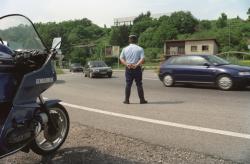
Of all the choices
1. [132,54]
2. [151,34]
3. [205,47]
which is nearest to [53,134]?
[132,54]

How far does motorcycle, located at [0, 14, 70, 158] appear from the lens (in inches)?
170

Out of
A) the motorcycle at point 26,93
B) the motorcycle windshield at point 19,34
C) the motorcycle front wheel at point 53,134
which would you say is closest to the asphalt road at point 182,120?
the motorcycle front wheel at point 53,134

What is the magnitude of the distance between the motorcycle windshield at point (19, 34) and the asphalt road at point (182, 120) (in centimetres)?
222

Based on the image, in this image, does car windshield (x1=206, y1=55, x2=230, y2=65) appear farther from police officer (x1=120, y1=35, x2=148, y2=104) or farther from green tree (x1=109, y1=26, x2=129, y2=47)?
green tree (x1=109, y1=26, x2=129, y2=47)

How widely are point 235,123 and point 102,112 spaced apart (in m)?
3.02

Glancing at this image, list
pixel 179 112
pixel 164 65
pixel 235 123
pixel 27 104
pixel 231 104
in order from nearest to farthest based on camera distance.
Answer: pixel 27 104 < pixel 235 123 < pixel 179 112 < pixel 231 104 < pixel 164 65

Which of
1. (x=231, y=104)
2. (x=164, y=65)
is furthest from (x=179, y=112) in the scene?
(x=164, y=65)

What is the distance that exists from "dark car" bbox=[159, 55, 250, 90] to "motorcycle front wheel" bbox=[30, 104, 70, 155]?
9.71 m

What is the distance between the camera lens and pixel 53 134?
5422 millimetres

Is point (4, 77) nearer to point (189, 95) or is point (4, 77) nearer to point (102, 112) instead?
point (102, 112)

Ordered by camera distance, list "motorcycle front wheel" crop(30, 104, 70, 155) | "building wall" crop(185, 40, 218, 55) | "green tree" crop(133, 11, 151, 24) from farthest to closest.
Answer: "green tree" crop(133, 11, 151, 24), "building wall" crop(185, 40, 218, 55), "motorcycle front wheel" crop(30, 104, 70, 155)

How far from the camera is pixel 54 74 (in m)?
5.19

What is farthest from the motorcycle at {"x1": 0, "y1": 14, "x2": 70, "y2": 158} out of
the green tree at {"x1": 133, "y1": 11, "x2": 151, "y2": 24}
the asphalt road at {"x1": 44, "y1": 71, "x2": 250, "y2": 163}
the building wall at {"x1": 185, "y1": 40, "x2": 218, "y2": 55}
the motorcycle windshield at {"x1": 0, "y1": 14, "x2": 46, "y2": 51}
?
the green tree at {"x1": 133, "y1": 11, "x2": 151, "y2": 24}

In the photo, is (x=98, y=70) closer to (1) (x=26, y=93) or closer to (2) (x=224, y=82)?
(2) (x=224, y=82)
